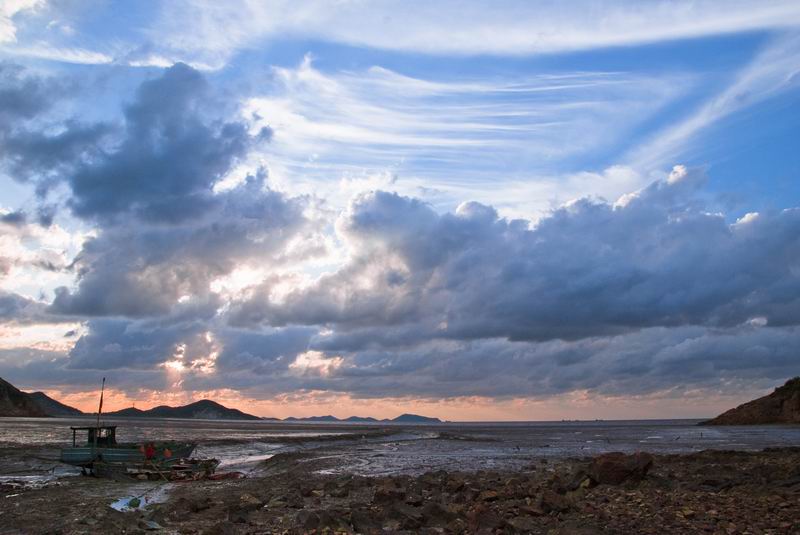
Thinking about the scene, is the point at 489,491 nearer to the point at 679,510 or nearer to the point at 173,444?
the point at 679,510

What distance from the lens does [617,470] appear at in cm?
2525

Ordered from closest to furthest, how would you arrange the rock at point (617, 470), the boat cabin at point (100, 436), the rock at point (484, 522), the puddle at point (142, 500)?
the rock at point (484, 522), the rock at point (617, 470), the puddle at point (142, 500), the boat cabin at point (100, 436)

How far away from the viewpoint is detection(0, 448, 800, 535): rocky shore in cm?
1722

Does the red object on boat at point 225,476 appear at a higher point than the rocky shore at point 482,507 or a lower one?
lower

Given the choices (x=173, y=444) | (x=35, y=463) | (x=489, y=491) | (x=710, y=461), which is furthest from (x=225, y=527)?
(x=35, y=463)

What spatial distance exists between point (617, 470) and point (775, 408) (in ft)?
486

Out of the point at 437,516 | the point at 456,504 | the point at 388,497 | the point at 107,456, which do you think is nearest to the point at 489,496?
the point at 456,504

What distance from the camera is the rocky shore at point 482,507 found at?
56.5 ft

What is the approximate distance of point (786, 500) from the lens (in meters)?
18.6

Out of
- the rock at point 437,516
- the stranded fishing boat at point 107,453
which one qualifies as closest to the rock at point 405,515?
the rock at point 437,516

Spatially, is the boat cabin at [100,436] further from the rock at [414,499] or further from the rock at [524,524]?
the rock at [524,524]

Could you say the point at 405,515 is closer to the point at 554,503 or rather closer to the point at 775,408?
the point at 554,503

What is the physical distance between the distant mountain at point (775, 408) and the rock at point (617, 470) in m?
138

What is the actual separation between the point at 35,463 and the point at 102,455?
11.1 m
